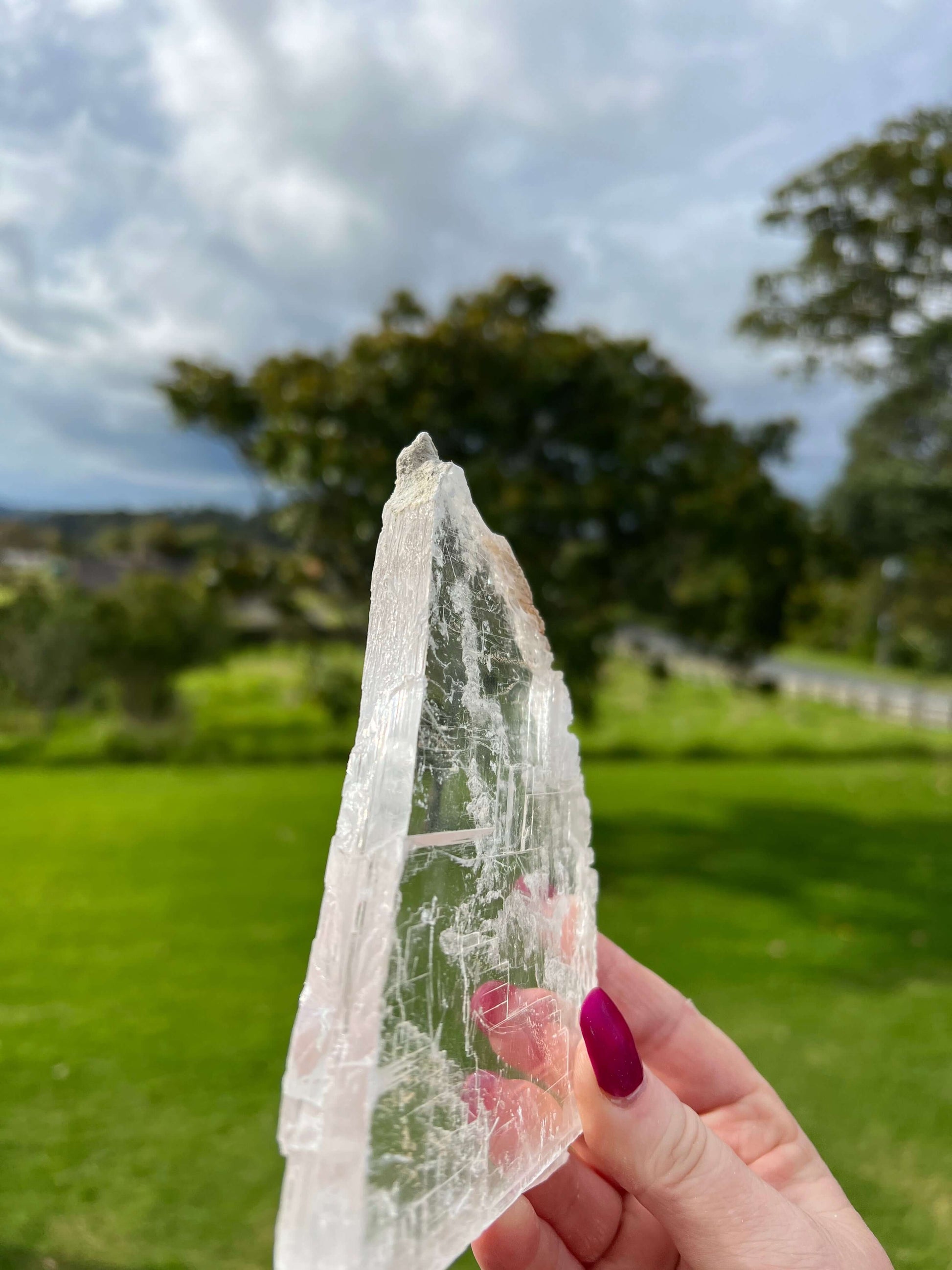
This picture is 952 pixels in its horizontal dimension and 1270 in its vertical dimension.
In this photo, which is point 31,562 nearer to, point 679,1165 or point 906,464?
point 906,464

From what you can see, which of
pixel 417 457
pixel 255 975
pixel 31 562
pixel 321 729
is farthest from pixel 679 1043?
pixel 31 562

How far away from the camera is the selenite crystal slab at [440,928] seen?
0.91 metres

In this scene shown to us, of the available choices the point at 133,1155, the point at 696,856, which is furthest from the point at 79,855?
the point at 696,856

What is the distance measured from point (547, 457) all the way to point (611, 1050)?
4392 millimetres

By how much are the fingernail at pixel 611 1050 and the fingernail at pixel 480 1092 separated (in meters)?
0.14

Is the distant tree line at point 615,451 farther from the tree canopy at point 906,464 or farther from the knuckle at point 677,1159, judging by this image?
the knuckle at point 677,1159

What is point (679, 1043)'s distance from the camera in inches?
60.1

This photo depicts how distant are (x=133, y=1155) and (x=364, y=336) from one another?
4.17m

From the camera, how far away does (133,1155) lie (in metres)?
3.02

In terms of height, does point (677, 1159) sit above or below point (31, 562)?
below

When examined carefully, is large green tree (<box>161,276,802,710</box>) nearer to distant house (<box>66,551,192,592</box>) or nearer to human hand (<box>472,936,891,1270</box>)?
human hand (<box>472,936,891,1270</box>)

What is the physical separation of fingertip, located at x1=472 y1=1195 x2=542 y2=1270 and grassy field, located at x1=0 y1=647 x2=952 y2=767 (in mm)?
5716

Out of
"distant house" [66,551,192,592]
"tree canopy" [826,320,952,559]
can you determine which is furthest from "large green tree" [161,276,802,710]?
"distant house" [66,551,192,592]

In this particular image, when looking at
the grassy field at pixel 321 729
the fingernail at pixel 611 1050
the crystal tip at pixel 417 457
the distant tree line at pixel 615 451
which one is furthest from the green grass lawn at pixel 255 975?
the crystal tip at pixel 417 457
